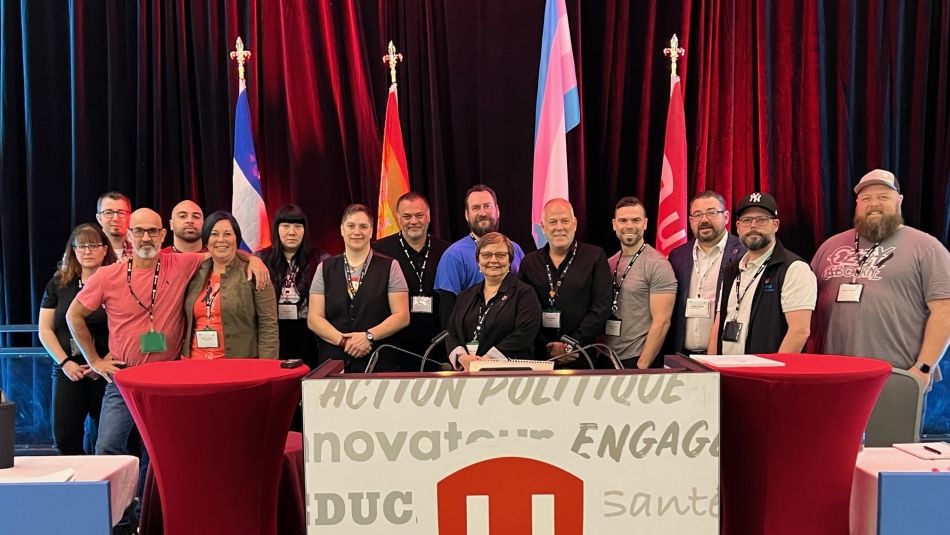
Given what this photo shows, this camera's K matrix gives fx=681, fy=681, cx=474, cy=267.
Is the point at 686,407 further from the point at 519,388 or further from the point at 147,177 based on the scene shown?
the point at 147,177

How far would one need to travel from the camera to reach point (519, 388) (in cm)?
158

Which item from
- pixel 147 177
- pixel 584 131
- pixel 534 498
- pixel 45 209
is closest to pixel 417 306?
pixel 584 131

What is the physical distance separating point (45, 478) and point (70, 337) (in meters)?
2.10

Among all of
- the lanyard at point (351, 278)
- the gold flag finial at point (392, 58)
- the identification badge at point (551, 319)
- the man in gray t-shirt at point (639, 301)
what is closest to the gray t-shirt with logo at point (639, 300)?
the man in gray t-shirt at point (639, 301)

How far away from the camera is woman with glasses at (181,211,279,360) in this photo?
303cm

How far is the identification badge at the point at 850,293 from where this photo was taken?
311 cm

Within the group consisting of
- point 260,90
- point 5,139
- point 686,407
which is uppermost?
point 260,90

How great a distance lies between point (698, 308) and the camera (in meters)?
3.31

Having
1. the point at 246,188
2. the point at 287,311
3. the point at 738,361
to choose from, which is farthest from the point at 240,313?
the point at 738,361

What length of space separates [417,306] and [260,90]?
2260 mm

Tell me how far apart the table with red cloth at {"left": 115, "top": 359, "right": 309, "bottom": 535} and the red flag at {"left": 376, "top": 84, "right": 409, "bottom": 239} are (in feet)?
8.81

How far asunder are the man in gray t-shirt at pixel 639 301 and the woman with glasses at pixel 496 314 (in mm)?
617

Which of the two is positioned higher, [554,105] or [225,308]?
[554,105]

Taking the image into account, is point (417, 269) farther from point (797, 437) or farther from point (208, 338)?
point (797, 437)
